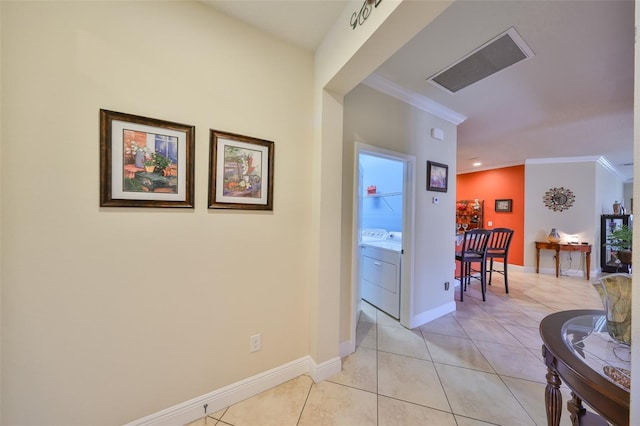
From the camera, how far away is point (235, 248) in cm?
149

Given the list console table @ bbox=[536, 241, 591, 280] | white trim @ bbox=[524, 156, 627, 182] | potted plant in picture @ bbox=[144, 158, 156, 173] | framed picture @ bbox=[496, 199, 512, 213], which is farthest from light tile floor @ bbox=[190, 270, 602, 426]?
white trim @ bbox=[524, 156, 627, 182]

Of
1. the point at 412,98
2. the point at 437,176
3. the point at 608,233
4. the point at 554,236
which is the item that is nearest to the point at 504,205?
the point at 554,236

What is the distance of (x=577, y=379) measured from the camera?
712mm

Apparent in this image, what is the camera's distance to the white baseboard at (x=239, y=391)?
1288 mm

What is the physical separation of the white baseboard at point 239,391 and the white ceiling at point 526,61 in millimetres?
2439

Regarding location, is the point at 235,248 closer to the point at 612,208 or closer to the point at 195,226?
the point at 195,226

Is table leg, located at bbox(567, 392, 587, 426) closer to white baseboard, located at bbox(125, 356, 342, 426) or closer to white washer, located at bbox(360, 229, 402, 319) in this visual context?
white baseboard, located at bbox(125, 356, 342, 426)

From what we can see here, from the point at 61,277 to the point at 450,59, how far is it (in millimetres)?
2885

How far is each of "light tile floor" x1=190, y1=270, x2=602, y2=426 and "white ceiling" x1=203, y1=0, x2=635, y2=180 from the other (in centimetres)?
251

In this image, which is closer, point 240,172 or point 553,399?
point 553,399

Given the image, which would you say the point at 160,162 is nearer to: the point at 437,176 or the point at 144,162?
the point at 144,162

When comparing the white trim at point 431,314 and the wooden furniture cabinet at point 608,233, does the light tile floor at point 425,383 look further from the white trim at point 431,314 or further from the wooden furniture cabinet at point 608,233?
the wooden furniture cabinet at point 608,233

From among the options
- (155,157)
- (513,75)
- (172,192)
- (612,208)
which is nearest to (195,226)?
(172,192)

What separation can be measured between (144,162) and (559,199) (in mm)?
7218
